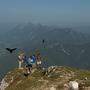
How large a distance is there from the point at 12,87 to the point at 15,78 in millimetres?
3915

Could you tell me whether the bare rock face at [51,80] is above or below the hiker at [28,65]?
below

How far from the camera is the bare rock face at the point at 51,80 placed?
32875 millimetres

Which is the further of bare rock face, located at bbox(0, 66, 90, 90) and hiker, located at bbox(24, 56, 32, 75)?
hiker, located at bbox(24, 56, 32, 75)

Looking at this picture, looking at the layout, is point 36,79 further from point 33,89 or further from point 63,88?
point 63,88

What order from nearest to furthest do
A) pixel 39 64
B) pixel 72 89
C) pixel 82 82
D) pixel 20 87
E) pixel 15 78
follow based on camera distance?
pixel 72 89, pixel 82 82, pixel 20 87, pixel 15 78, pixel 39 64

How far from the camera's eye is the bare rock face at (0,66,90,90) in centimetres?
3288

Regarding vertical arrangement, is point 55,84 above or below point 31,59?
below

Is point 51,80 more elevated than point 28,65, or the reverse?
point 28,65

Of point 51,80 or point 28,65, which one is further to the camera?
point 28,65

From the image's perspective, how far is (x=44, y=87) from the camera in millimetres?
34156

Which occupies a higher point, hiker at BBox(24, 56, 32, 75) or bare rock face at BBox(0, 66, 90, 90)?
hiker at BBox(24, 56, 32, 75)

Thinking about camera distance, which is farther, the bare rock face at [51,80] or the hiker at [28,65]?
the hiker at [28,65]

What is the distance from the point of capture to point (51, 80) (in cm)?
3612

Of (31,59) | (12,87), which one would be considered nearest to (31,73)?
(31,59)
